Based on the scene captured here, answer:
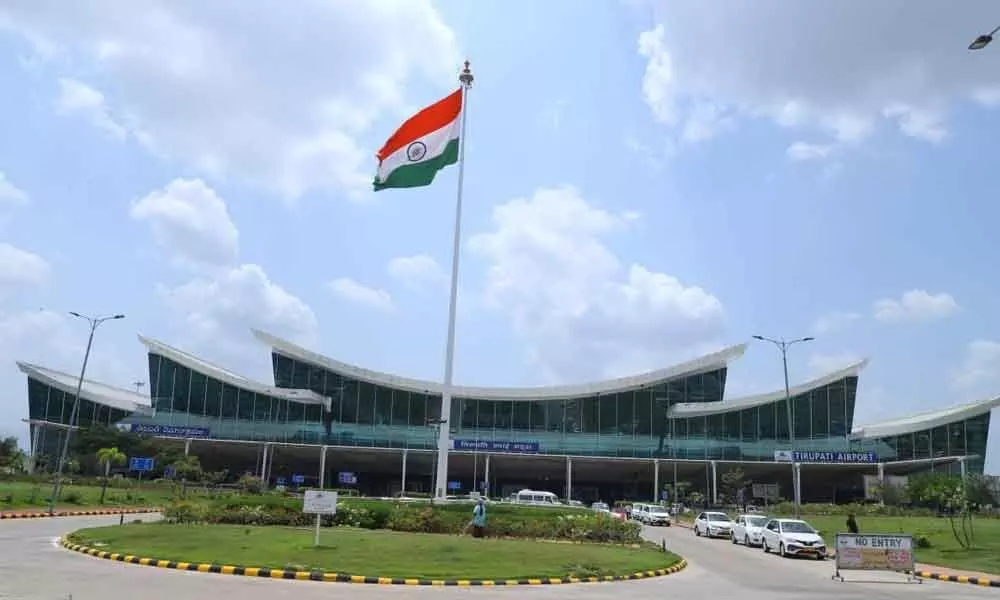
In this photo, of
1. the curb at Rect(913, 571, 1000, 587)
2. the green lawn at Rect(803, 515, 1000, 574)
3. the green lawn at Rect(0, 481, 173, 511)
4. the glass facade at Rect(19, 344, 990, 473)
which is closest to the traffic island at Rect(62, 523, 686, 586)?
the curb at Rect(913, 571, 1000, 587)

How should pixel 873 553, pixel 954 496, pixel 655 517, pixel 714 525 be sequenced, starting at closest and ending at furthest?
1. pixel 873 553
2. pixel 954 496
3. pixel 714 525
4. pixel 655 517

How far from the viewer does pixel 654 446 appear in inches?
3204

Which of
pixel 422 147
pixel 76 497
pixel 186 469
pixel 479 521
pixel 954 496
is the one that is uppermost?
pixel 422 147

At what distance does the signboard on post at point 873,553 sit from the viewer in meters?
23.2

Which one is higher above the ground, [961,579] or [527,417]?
[527,417]

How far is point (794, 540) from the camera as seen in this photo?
2989 centimetres

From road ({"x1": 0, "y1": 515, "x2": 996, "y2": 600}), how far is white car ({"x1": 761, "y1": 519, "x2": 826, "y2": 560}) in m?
3.98

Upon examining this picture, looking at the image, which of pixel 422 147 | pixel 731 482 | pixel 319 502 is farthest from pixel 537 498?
pixel 319 502

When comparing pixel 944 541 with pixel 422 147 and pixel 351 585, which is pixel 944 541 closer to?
pixel 422 147

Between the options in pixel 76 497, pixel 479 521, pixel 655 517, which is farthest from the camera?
pixel 655 517

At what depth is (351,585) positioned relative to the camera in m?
17.5

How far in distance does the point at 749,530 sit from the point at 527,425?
49606mm

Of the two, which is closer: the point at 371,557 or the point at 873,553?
the point at 371,557

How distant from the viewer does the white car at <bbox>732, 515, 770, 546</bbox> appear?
114 ft
